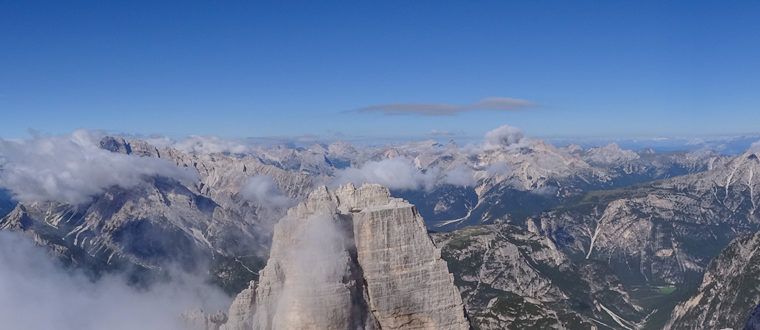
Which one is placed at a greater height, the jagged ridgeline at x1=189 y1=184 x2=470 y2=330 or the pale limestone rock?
the jagged ridgeline at x1=189 y1=184 x2=470 y2=330

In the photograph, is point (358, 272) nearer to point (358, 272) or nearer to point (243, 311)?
point (358, 272)

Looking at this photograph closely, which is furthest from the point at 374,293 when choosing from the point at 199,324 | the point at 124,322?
the point at 124,322

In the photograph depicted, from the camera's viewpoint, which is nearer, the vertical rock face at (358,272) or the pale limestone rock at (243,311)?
the vertical rock face at (358,272)

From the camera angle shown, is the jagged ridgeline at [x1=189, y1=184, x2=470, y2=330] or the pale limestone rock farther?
the pale limestone rock

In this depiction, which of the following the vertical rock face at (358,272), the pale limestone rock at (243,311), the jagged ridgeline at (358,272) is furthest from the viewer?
the pale limestone rock at (243,311)

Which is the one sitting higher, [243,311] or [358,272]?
[358,272]

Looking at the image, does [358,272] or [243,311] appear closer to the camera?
[358,272]

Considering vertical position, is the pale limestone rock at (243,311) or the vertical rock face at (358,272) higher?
the vertical rock face at (358,272)

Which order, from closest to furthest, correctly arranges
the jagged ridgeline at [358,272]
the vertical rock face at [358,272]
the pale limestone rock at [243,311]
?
the vertical rock face at [358,272], the jagged ridgeline at [358,272], the pale limestone rock at [243,311]

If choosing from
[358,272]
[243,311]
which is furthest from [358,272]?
[243,311]
